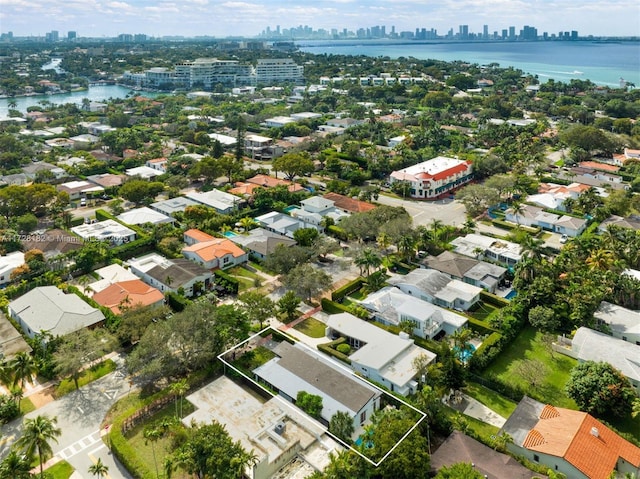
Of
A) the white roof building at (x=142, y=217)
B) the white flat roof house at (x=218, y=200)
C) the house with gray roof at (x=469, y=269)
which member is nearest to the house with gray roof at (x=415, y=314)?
the house with gray roof at (x=469, y=269)

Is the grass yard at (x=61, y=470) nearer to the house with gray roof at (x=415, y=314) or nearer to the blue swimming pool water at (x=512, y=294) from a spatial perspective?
the house with gray roof at (x=415, y=314)

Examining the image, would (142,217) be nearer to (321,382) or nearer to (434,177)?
(321,382)

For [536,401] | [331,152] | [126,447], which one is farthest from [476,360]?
[331,152]

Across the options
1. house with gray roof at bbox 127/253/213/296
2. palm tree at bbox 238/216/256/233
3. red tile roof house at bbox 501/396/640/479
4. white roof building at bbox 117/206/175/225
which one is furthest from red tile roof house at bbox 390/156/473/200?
red tile roof house at bbox 501/396/640/479

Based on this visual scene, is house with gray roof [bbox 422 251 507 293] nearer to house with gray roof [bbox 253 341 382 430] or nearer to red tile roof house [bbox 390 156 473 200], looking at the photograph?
house with gray roof [bbox 253 341 382 430]

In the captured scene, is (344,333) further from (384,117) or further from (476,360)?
(384,117)
